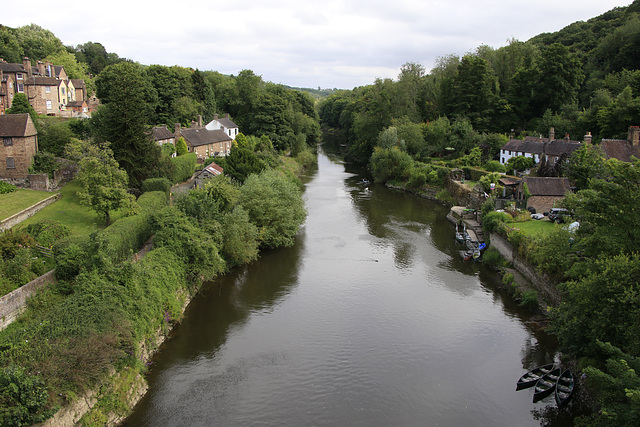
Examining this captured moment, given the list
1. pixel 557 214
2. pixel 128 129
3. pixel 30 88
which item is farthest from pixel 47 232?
pixel 30 88

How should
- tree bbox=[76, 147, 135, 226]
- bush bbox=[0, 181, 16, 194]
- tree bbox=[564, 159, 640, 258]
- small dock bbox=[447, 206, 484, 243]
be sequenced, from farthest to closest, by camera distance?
small dock bbox=[447, 206, 484, 243] < bush bbox=[0, 181, 16, 194] < tree bbox=[76, 147, 135, 226] < tree bbox=[564, 159, 640, 258]

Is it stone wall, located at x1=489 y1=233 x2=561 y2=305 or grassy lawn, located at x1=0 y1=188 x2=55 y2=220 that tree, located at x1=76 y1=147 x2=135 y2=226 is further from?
stone wall, located at x1=489 y1=233 x2=561 y2=305

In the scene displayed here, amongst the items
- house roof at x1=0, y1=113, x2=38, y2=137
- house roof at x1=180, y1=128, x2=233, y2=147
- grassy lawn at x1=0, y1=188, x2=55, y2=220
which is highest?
house roof at x1=0, y1=113, x2=38, y2=137

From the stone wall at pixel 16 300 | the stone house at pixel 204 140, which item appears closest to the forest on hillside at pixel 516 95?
the stone house at pixel 204 140

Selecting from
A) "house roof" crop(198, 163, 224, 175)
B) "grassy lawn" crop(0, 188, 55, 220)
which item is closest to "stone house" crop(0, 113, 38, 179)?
"grassy lawn" crop(0, 188, 55, 220)

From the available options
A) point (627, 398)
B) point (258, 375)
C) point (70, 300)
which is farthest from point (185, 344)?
point (627, 398)

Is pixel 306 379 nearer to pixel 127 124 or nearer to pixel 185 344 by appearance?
pixel 185 344

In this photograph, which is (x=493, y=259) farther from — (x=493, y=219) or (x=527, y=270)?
(x=493, y=219)

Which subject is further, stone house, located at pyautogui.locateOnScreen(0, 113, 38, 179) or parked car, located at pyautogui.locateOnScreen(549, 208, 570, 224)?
parked car, located at pyautogui.locateOnScreen(549, 208, 570, 224)
